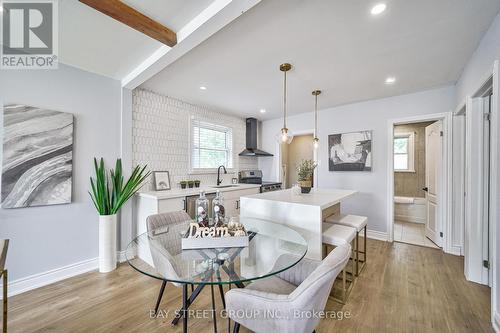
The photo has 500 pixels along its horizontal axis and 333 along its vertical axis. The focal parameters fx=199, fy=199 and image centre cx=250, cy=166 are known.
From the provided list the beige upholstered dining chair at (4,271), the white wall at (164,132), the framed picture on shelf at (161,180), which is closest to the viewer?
the beige upholstered dining chair at (4,271)

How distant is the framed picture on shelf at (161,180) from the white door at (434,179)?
4.55 m

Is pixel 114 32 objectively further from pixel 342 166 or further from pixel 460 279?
pixel 460 279

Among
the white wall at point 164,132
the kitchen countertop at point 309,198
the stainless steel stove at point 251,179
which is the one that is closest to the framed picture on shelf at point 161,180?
the white wall at point 164,132

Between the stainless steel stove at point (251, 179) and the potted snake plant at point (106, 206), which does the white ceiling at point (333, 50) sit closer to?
the potted snake plant at point (106, 206)

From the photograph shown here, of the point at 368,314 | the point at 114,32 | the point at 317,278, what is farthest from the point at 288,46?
the point at 368,314

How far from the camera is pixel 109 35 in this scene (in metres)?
1.92

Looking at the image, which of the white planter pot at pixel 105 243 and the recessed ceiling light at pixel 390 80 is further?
the recessed ceiling light at pixel 390 80

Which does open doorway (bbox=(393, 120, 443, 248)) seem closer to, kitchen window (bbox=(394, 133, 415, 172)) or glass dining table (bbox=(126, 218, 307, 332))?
kitchen window (bbox=(394, 133, 415, 172))

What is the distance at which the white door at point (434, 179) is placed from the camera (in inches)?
130

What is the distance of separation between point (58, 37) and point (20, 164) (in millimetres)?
1354

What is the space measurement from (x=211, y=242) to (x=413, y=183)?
231 inches

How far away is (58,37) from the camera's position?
191 centimetres

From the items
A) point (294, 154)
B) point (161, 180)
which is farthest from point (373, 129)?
point (161, 180)

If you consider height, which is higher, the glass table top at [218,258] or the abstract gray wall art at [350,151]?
the abstract gray wall art at [350,151]
